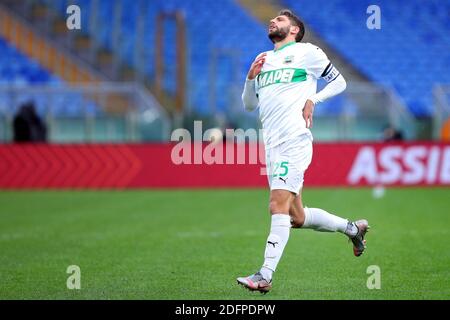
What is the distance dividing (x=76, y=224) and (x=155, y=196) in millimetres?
6251

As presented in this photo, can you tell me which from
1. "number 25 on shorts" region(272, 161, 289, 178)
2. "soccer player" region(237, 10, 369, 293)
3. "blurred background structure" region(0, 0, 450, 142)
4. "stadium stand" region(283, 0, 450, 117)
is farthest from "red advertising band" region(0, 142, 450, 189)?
"number 25 on shorts" region(272, 161, 289, 178)

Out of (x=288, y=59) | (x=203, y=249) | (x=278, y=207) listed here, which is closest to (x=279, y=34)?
(x=288, y=59)

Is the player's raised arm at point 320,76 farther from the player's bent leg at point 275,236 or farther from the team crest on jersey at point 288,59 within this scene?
the player's bent leg at point 275,236

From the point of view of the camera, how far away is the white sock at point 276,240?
25.0 feet

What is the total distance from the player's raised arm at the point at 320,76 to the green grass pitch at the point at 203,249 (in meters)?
1.50

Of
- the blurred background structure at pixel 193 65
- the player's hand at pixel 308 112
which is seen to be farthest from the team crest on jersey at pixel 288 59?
the blurred background structure at pixel 193 65

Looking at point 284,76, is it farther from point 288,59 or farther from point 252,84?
point 252,84

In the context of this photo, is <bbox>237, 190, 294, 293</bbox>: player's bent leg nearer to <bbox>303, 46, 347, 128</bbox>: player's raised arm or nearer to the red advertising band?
<bbox>303, 46, 347, 128</bbox>: player's raised arm

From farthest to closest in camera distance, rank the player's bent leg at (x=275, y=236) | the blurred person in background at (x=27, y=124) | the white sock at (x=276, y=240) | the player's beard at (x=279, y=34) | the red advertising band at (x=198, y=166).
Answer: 1. the blurred person in background at (x=27, y=124)
2. the red advertising band at (x=198, y=166)
3. the player's beard at (x=279, y=34)
4. the white sock at (x=276, y=240)
5. the player's bent leg at (x=275, y=236)

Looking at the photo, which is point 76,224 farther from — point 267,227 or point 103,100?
point 103,100

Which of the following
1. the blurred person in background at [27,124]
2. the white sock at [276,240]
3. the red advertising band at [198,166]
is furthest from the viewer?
the blurred person in background at [27,124]

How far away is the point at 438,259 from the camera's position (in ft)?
31.7

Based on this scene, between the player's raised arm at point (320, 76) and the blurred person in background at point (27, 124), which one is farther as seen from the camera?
the blurred person in background at point (27, 124)

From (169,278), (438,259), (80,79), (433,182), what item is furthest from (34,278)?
(80,79)
